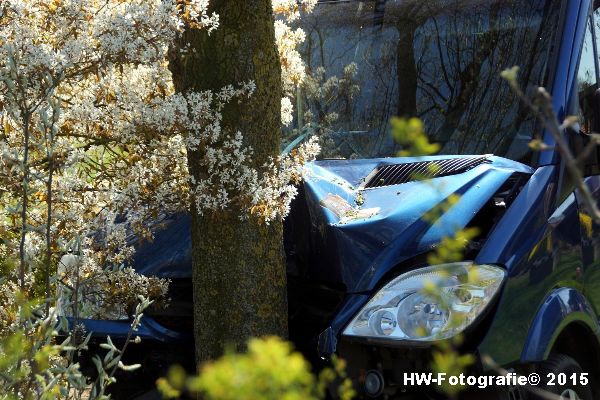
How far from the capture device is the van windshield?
4703 mm

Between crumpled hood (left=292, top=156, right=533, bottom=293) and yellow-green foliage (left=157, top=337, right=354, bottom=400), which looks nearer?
yellow-green foliage (left=157, top=337, right=354, bottom=400)

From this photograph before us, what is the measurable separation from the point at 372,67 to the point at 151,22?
5.83ft

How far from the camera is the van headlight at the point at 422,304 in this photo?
344 centimetres

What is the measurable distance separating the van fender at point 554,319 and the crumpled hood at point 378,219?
1.78ft

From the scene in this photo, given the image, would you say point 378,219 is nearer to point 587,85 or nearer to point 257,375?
point 587,85

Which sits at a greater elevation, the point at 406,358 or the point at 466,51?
the point at 466,51

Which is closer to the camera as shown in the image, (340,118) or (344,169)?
(344,169)

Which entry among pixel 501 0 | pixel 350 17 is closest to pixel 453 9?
pixel 501 0

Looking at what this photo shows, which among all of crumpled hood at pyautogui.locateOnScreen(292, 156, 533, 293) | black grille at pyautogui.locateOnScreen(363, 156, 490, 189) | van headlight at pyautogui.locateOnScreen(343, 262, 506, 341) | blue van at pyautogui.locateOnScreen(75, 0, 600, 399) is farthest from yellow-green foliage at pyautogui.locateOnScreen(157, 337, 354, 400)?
black grille at pyautogui.locateOnScreen(363, 156, 490, 189)

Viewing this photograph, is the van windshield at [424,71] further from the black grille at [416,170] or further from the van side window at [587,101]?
the black grille at [416,170]

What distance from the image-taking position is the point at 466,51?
4.98 metres

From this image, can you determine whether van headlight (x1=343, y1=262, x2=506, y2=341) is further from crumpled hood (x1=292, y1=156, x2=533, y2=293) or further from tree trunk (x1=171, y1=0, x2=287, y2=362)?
tree trunk (x1=171, y1=0, x2=287, y2=362)

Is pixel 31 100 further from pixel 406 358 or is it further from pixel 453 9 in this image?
pixel 453 9

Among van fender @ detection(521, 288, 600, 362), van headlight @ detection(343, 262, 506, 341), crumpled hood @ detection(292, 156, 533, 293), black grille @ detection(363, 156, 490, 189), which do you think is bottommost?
van fender @ detection(521, 288, 600, 362)
